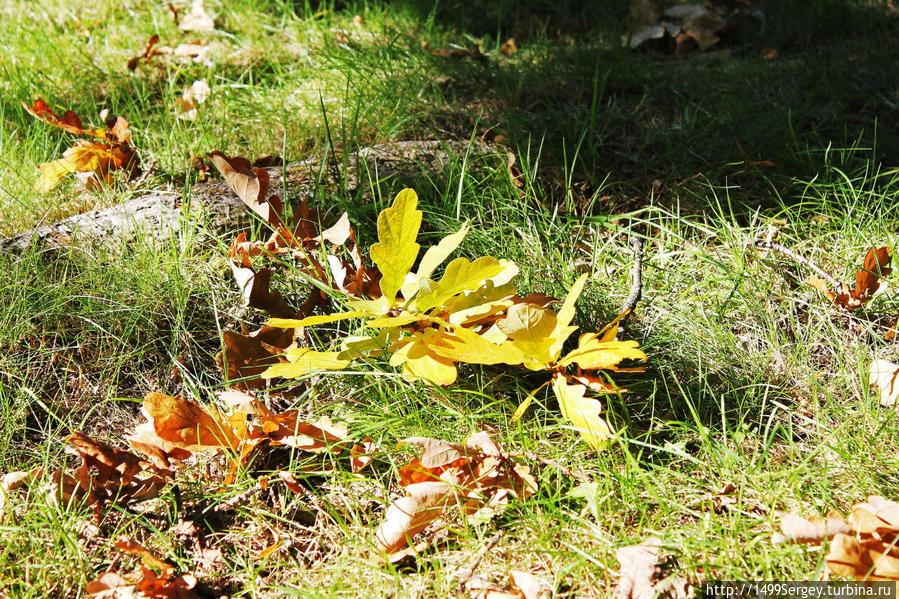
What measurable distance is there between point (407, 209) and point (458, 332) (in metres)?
0.28

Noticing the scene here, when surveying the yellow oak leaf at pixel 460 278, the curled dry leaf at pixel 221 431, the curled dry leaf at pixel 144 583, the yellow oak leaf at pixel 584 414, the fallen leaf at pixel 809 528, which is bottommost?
the curled dry leaf at pixel 144 583

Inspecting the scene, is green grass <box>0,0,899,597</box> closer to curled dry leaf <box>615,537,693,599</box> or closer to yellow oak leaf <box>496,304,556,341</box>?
curled dry leaf <box>615,537,693,599</box>

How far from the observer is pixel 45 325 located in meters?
1.75

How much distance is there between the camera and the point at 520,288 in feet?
5.99

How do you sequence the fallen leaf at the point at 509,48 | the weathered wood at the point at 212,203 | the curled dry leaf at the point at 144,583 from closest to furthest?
the curled dry leaf at the point at 144,583
the weathered wood at the point at 212,203
the fallen leaf at the point at 509,48

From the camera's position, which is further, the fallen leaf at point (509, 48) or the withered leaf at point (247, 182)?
the fallen leaf at point (509, 48)

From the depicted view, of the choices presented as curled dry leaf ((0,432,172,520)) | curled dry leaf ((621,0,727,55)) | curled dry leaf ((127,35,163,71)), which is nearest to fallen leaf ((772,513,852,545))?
curled dry leaf ((0,432,172,520))

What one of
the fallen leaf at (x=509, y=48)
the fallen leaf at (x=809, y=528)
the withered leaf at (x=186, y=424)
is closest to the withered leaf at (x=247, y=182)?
the withered leaf at (x=186, y=424)

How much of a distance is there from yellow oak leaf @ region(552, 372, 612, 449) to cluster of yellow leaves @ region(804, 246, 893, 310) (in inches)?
32.6

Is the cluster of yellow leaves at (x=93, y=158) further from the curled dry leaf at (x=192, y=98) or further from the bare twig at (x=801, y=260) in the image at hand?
the bare twig at (x=801, y=260)

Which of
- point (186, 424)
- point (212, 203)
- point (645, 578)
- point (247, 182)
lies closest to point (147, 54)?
point (212, 203)

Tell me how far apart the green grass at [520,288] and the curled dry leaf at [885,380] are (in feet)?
0.11

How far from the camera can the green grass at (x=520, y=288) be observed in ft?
4.46

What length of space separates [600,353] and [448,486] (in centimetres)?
41
